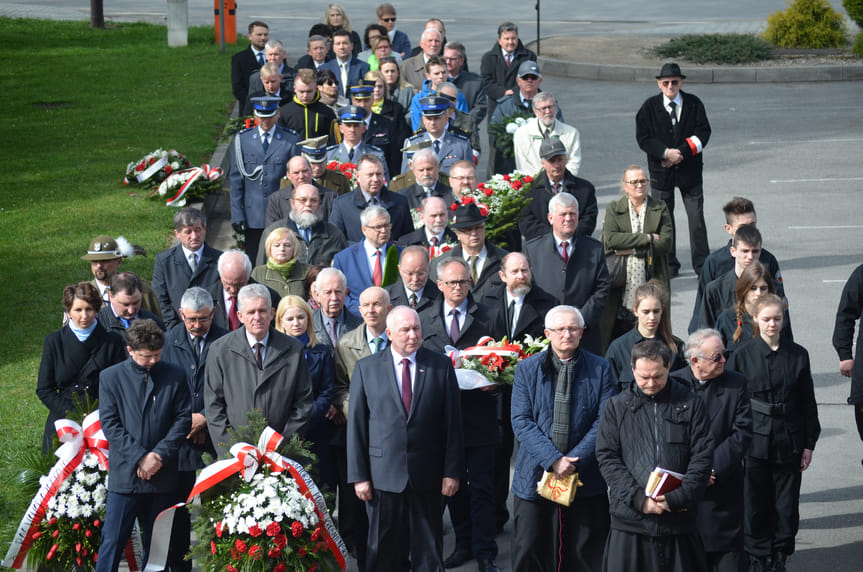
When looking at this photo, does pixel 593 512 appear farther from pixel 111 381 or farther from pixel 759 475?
pixel 111 381

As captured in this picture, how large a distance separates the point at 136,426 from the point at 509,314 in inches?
120

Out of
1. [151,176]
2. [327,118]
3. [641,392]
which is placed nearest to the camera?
[641,392]

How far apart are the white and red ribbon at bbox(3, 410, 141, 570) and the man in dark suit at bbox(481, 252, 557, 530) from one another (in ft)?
9.51

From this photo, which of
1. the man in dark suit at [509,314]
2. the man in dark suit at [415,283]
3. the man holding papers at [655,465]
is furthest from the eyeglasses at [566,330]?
the man in dark suit at [415,283]

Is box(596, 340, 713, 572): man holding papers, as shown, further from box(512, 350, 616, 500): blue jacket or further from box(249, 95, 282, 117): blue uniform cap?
box(249, 95, 282, 117): blue uniform cap

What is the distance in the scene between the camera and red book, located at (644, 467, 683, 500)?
25.0ft

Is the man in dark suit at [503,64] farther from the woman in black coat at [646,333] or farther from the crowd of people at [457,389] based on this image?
the woman in black coat at [646,333]

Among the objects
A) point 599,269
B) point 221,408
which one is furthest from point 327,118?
point 221,408

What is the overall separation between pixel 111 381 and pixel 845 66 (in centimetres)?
2288

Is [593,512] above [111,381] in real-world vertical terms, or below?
below

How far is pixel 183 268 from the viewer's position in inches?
420

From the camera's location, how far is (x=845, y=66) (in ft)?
90.1

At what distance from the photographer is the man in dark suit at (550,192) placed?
11930 millimetres

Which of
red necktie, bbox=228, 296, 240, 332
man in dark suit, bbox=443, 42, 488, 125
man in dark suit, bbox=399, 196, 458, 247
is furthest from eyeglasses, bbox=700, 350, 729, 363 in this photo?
man in dark suit, bbox=443, 42, 488, 125
